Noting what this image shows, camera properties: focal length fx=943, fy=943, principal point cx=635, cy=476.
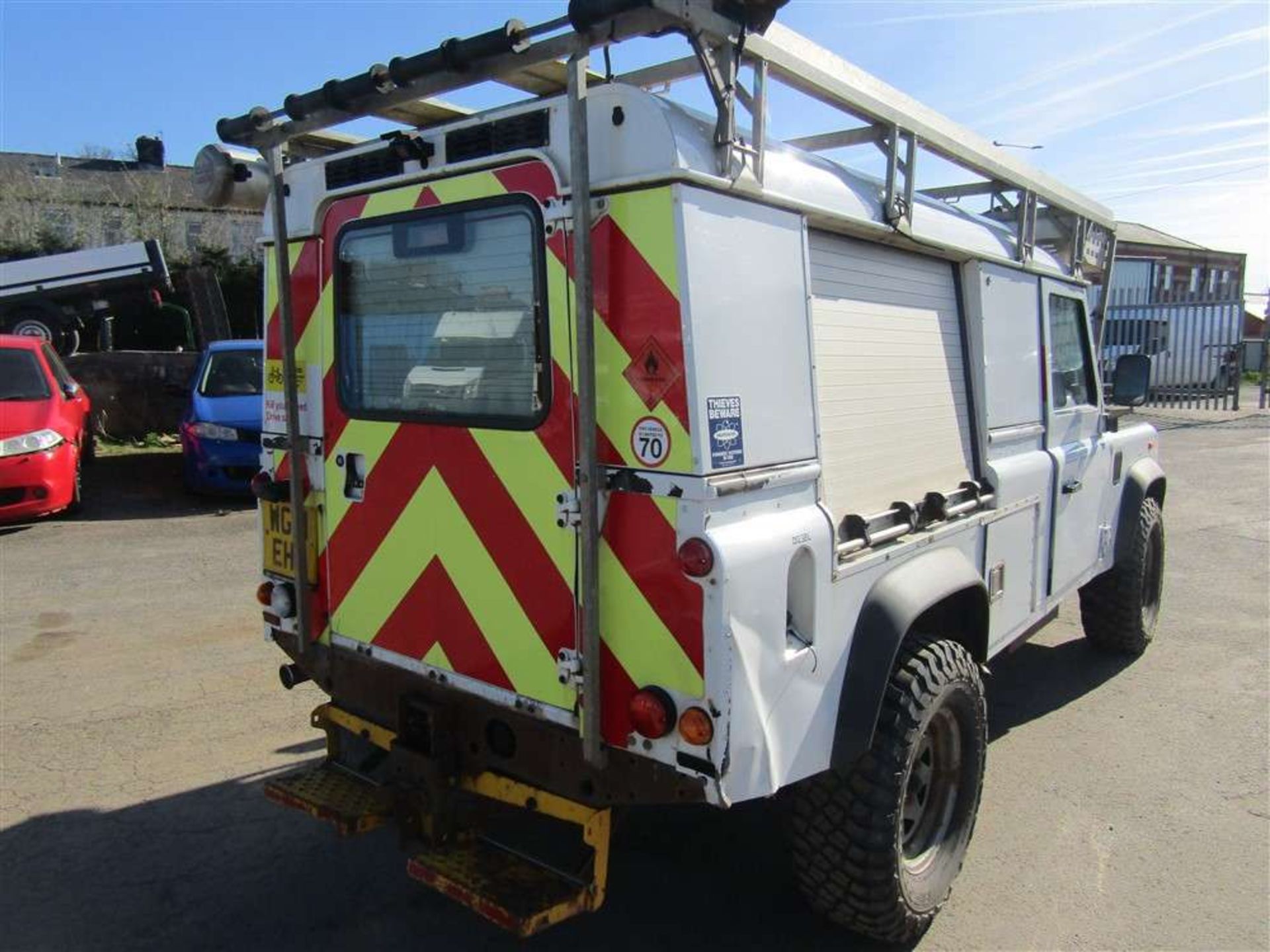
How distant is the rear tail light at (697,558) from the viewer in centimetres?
226

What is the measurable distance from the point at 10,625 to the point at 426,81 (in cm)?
522

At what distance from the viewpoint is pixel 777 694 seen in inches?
96.3

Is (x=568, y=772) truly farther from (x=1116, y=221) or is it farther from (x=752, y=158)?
(x=1116, y=221)

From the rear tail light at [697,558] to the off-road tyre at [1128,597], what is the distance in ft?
13.5

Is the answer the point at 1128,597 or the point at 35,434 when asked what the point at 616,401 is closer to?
the point at 1128,597

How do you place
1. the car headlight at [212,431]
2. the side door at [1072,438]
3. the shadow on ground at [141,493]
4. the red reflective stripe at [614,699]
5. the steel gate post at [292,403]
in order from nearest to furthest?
the red reflective stripe at [614,699]
the steel gate post at [292,403]
the side door at [1072,438]
the shadow on ground at [141,493]
the car headlight at [212,431]

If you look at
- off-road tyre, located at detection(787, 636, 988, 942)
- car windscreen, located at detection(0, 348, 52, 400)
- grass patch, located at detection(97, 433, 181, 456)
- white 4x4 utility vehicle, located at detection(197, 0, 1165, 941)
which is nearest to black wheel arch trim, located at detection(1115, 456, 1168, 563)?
white 4x4 utility vehicle, located at detection(197, 0, 1165, 941)

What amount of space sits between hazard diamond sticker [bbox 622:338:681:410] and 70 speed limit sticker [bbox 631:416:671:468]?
0.05m

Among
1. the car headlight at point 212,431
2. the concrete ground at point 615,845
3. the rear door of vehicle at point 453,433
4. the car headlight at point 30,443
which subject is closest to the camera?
the rear door of vehicle at point 453,433

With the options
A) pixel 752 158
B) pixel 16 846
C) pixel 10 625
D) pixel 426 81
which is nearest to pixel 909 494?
pixel 752 158

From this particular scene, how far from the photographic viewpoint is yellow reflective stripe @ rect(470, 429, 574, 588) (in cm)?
259

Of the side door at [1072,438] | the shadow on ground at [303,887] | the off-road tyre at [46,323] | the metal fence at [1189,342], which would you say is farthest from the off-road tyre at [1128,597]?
the metal fence at [1189,342]

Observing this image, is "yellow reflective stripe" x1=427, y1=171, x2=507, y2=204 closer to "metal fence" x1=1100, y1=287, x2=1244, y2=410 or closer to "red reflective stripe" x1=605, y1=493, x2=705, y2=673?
"red reflective stripe" x1=605, y1=493, x2=705, y2=673

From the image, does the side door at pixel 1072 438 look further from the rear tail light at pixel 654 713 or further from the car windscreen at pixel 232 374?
the car windscreen at pixel 232 374
